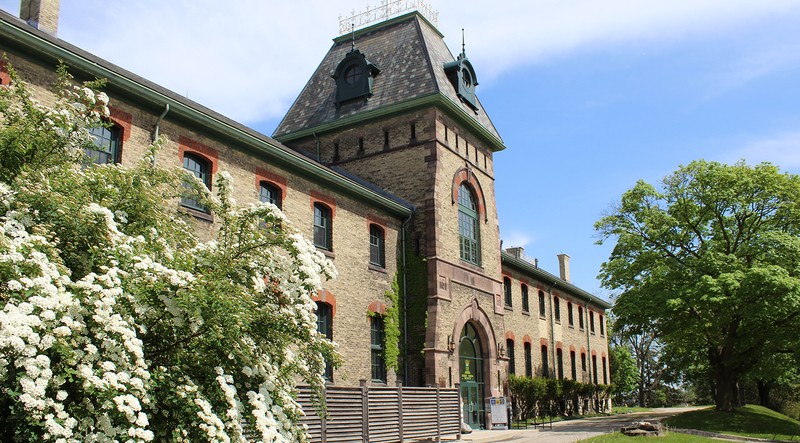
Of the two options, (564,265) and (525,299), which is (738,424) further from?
(564,265)

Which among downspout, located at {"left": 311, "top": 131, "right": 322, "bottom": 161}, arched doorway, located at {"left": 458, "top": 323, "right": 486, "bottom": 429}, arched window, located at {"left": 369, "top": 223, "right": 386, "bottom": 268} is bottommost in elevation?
arched doorway, located at {"left": 458, "top": 323, "right": 486, "bottom": 429}

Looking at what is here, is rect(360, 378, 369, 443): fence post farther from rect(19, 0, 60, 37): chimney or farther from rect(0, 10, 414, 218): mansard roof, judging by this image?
rect(19, 0, 60, 37): chimney

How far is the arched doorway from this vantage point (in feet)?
81.0

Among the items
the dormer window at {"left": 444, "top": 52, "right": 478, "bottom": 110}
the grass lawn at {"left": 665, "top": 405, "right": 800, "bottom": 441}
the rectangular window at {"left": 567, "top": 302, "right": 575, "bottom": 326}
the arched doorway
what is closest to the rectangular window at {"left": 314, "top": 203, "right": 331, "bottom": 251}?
the arched doorway

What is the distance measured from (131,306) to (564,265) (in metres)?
43.4

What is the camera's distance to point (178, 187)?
9352mm

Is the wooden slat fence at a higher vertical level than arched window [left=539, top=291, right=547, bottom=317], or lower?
lower

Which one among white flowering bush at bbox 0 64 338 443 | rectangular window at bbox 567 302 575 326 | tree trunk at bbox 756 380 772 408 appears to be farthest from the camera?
tree trunk at bbox 756 380 772 408

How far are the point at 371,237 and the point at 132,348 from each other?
1670 centimetres

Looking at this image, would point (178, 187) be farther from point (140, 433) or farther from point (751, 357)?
point (751, 357)

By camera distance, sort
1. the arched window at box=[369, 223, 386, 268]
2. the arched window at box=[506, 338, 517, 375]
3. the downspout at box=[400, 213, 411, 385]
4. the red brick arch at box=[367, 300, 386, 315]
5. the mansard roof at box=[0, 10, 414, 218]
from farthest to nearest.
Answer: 1. the arched window at box=[506, 338, 517, 375]
2. the downspout at box=[400, 213, 411, 385]
3. the arched window at box=[369, 223, 386, 268]
4. the red brick arch at box=[367, 300, 386, 315]
5. the mansard roof at box=[0, 10, 414, 218]

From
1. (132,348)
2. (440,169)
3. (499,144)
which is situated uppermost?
(499,144)

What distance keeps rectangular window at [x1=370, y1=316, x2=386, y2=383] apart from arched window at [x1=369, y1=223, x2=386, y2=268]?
180cm

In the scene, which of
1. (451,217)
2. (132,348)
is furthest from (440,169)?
(132,348)
